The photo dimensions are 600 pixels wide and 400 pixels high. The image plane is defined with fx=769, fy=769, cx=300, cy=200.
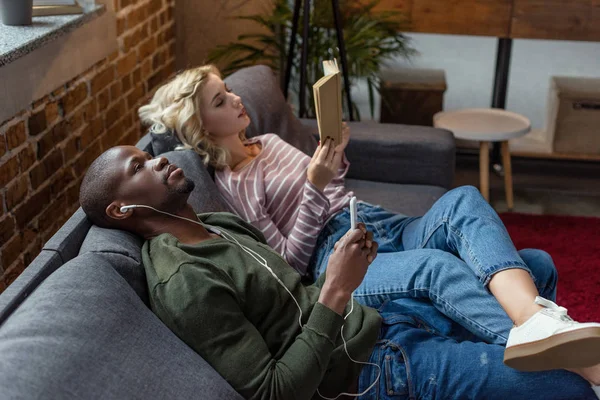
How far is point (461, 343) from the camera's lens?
1.73 m

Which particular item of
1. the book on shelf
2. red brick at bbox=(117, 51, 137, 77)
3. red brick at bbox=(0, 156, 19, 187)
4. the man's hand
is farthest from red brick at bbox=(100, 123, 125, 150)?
the man's hand

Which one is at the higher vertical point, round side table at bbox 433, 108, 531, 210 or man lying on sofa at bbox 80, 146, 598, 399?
A: man lying on sofa at bbox 80, 146, 598, 399

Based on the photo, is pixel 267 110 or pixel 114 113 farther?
pixel 114 113

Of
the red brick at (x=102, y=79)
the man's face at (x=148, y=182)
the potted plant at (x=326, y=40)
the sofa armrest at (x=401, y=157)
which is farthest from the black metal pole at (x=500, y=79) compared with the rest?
the man's face at (x=148, y=182)

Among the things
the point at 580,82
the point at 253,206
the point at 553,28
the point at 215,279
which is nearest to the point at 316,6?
the point at 553,28

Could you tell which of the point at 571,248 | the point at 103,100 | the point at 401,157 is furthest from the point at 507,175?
the point at 103,100

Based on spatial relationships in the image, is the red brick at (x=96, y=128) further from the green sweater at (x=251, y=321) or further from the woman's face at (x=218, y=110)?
the green sweater at (x=251, y=321)

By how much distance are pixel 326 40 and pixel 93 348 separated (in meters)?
2.68

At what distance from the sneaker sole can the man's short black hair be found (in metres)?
0.91

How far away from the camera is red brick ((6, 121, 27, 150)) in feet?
7.07

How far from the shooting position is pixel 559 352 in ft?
5.00

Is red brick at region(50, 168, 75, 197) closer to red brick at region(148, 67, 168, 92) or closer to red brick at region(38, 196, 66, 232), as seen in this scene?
red brick at region(38, 196, 66, 232)

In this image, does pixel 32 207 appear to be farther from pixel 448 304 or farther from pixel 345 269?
pixel 448 304

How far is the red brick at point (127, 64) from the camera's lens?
10.2ft
